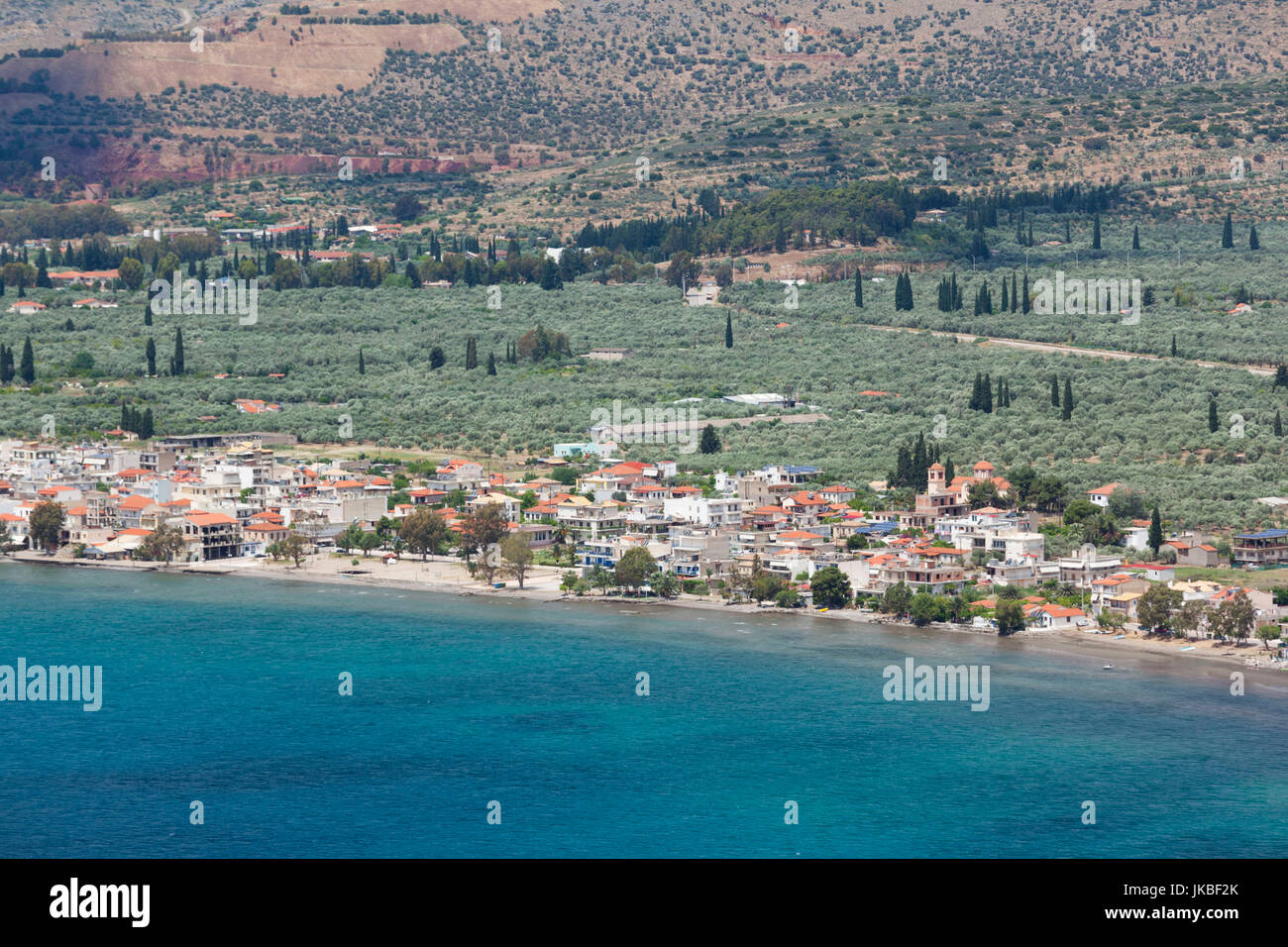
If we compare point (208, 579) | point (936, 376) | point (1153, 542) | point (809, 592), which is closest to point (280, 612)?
point (208, 579)

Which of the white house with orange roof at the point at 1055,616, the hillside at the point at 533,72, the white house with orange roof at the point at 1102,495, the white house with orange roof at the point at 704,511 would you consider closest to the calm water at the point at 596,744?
the white house with orange roof at the point at 1055,616

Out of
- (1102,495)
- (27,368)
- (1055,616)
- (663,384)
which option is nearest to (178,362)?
(27,368)

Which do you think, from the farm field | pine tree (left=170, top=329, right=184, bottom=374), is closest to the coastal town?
the farm field

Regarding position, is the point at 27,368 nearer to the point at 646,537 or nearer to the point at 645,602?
the point at 646,537

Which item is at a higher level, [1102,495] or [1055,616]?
[1102,495]

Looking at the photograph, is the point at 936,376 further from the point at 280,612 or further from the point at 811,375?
the point at 280,612

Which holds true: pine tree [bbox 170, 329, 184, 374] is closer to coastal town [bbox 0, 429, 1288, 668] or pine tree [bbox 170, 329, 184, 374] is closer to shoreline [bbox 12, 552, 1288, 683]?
coastal town [bbox 0, 429, 1288, 668]
